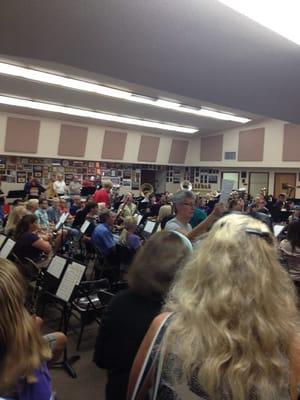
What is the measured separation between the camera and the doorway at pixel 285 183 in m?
12.0

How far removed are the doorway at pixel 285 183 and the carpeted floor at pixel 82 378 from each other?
393 inches

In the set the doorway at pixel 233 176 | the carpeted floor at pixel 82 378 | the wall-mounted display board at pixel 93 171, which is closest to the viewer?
the carpeted floor at pixel 82 378

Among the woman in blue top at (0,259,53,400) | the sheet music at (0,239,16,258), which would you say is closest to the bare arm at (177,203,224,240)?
the woman in blue top at (0,259,53,400)

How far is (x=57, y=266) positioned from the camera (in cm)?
367

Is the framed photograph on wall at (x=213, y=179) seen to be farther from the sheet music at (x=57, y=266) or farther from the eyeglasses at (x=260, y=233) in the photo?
the eyeglasses at (x=260, y=233)

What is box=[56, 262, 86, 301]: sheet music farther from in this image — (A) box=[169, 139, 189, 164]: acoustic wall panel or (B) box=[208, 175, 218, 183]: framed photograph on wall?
(B) box=[208, 175, 218, 183]: framed photograph on wall

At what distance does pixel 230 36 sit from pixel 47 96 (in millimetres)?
6009

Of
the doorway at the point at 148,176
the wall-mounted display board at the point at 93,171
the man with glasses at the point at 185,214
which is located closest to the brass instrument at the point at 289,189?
the wall-mounted display board at the point at 93,171

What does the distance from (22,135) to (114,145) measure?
3362 mm

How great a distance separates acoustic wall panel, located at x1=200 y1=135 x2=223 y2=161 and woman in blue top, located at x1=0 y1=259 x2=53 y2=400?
13097 millimetres

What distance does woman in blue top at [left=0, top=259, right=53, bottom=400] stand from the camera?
1.14 m

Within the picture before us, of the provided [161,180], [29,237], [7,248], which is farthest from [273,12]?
[161,180]

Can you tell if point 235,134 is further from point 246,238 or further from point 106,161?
point 246,238

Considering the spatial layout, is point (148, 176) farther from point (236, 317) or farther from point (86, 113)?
point (236, 317)
